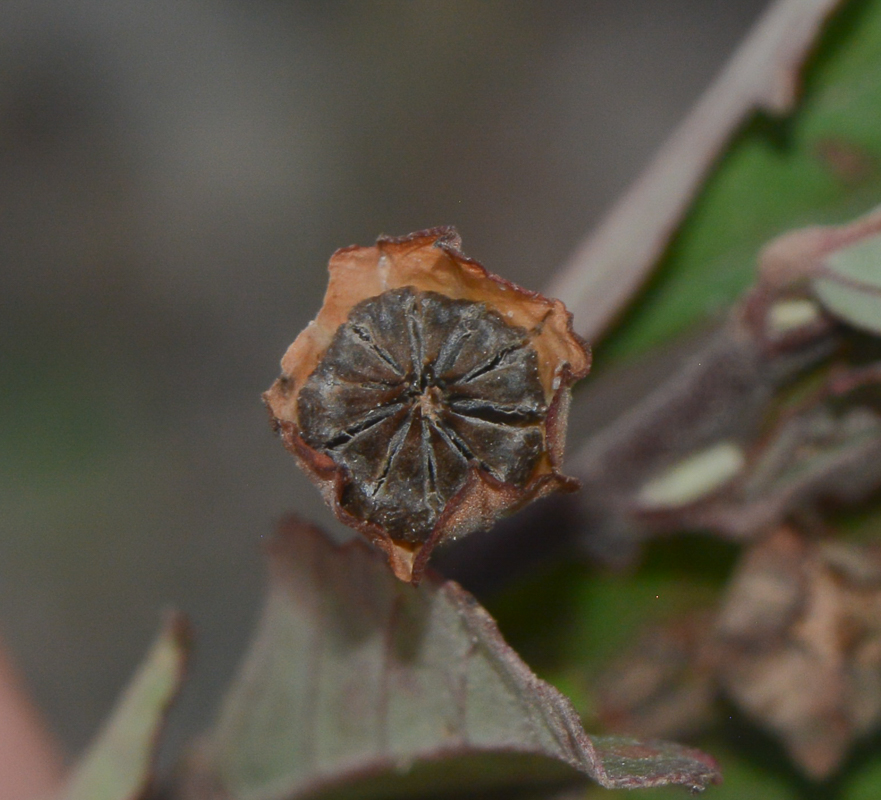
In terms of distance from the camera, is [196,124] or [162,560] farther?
[196,124]

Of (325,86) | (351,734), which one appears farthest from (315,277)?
(351,734)

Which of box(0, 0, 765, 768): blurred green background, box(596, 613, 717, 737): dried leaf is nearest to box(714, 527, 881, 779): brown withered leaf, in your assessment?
box(596, 613, 717, 737): dried leaf

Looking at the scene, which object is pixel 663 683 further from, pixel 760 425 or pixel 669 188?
pixel 669 188

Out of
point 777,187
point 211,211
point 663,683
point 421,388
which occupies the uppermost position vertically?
point 211,211

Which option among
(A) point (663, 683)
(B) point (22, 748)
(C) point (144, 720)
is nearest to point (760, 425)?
(A) point (663, 683)

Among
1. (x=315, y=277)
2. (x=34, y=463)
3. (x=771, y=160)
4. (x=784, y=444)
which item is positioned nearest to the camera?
(x=784, y=444)

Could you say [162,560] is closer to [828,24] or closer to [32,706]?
[32,706]
